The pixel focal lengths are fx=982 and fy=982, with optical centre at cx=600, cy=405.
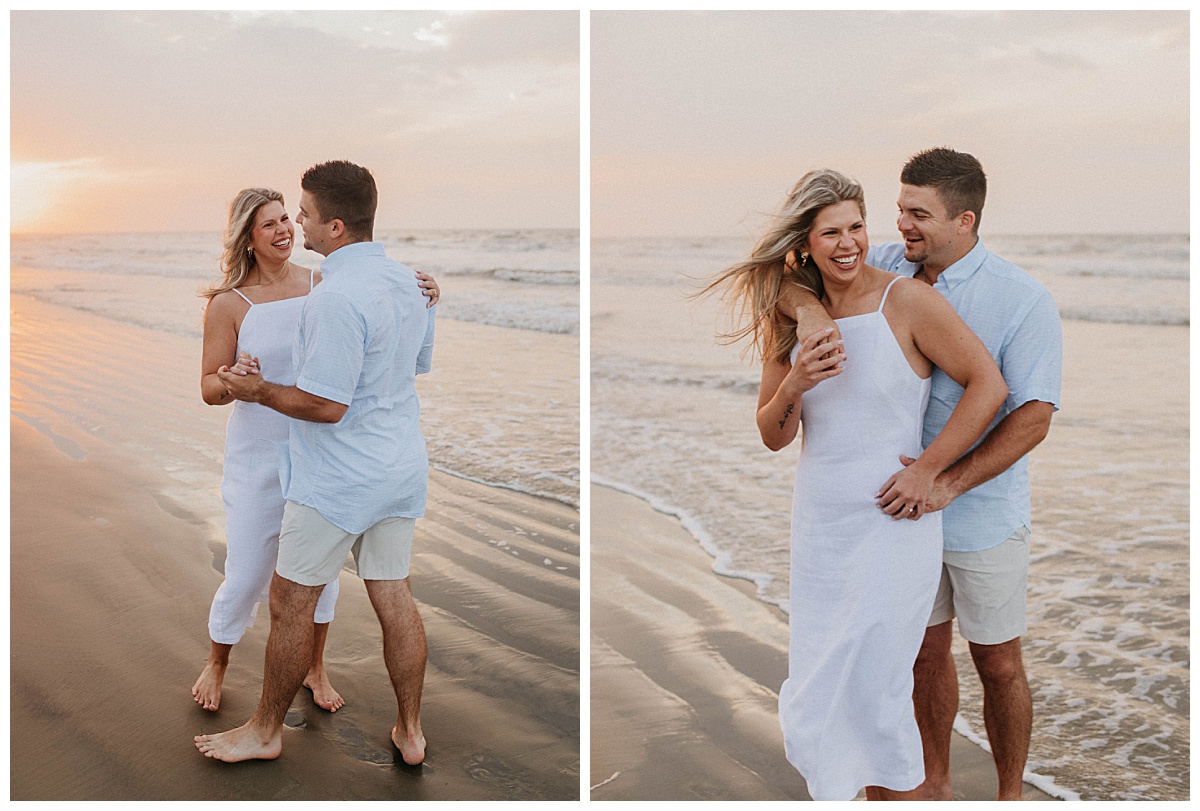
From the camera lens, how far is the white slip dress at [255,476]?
2510 millimetres

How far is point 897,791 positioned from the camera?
214 cm

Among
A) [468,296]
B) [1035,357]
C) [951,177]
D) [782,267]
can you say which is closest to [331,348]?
[782,267]

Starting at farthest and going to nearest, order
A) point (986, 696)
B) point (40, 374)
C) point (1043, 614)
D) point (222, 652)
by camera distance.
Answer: point (40, 374)
point (1043, 614)
point (222, 652)
point (986, 696)

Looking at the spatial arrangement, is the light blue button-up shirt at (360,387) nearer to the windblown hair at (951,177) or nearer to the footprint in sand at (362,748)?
the footprint in sand at (362,748)

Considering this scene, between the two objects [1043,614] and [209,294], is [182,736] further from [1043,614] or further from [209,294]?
[1043,614]

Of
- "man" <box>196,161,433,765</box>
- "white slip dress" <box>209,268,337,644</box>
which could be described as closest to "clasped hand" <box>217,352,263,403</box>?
"man" <box>196,161,433,765</box>

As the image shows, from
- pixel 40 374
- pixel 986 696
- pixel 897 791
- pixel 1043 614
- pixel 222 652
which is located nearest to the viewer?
pixel 897 791

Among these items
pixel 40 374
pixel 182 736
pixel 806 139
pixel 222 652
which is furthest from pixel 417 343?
pixel 806 139

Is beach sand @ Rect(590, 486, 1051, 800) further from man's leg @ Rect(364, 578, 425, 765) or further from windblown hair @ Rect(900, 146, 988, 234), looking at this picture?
windblown hair @ Rect(900, 146, 988, 234)

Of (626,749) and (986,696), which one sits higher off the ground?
(986,696)

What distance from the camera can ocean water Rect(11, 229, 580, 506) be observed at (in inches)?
209

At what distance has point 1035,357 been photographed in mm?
2049

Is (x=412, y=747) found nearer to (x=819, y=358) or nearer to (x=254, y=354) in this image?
(x=254, y=354)

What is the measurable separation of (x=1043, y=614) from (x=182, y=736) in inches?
117
